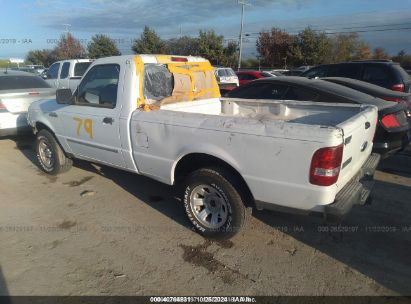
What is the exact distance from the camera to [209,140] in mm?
3295

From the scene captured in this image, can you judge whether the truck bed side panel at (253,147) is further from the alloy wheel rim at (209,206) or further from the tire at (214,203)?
the alloy wheel rim at (209,206)

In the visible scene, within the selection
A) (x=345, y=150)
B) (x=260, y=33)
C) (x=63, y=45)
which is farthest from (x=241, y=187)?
(x=63, y=45)

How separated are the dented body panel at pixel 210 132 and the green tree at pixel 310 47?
130 feet

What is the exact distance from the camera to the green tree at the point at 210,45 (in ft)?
143

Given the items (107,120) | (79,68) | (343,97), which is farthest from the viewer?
(79,68)

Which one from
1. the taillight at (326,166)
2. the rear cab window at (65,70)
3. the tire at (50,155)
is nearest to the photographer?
the taillight at (326,166)

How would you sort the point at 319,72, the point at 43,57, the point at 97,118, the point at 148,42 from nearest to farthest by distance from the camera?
the point at 97,118 → the point at 319,72 → the point at 148,42 → the point at 43,57

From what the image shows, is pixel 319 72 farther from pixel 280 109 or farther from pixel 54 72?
pixel 54 72

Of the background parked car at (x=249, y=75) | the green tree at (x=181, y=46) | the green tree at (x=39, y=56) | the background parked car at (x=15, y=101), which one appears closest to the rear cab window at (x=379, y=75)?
the background parked car at (x=15, y=101)

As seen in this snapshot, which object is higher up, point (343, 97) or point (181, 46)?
point (181, 46)

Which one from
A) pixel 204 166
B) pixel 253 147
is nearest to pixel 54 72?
pixel 204 166

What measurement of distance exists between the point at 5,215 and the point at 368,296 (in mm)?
4151

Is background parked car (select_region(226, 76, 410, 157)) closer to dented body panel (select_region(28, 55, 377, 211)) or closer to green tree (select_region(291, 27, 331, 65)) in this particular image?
dented body panel (select_region(28, 55, 377, 211))

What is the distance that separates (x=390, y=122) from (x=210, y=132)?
3.02m
